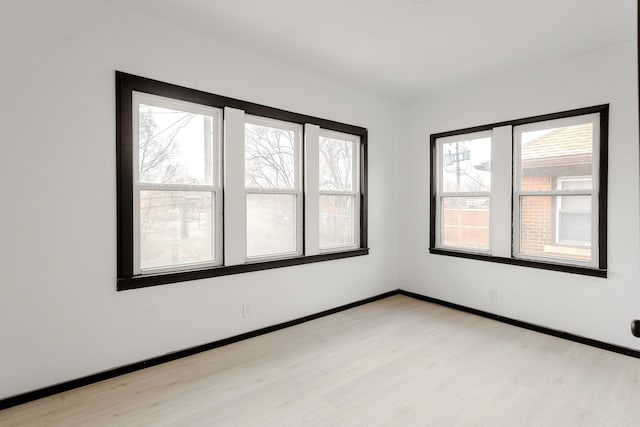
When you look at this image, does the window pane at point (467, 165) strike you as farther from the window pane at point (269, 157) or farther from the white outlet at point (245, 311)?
the white outlet at point (245, 311)

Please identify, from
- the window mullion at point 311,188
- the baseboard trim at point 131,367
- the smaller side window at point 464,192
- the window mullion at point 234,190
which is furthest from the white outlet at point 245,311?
the smaller side window at point 464,192

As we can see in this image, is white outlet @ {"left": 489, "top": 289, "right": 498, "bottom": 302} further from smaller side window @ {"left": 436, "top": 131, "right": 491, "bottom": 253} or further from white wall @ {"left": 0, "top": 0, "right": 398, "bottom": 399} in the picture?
white wall @ {"left": 0, "top": 0, "right": 398, "bottom": 399}

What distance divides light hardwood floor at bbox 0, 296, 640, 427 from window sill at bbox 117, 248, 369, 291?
678 mm

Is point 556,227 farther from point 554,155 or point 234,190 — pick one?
point 234,190

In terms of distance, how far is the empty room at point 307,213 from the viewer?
221 centimetres

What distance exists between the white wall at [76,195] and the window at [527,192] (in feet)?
9.22

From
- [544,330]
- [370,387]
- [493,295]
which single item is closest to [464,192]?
[493,295]

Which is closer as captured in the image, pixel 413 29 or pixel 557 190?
pixel 413 29

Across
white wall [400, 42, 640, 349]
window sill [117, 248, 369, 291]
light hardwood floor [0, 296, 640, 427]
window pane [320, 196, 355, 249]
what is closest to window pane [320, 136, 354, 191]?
window pane [320, 196, 355, 249]

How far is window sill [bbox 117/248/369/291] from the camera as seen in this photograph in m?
2.59

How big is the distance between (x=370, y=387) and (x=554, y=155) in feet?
9.71

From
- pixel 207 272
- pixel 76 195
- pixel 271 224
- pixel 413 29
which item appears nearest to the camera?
Result: pixel 76 195

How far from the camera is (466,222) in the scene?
423cm

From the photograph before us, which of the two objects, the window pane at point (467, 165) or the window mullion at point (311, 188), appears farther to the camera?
the window pane at point (467, 165)
